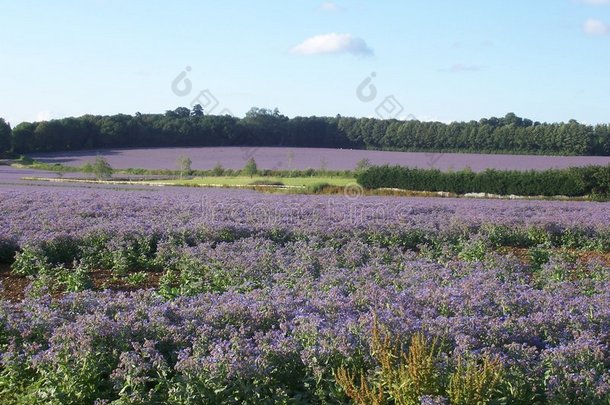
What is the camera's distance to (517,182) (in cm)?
3706

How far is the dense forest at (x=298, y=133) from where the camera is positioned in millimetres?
71000

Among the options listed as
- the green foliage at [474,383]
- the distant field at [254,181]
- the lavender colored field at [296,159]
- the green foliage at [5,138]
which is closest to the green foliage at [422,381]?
the green foliage at [474,383]

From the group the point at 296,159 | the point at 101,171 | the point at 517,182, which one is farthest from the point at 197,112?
the point at 517,182

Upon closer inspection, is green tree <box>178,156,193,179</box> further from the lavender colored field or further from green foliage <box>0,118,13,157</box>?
green foliage <box>0,118,13,157</box>

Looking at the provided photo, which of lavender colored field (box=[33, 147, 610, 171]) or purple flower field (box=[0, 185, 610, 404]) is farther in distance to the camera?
lavender colored field (box=[33, 147, 610, 171])

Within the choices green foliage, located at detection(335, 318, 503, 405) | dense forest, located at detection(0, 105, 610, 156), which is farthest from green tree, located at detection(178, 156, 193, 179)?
green foliage, located at detection(335, 318, 503, 405)

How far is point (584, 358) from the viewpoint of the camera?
498cm

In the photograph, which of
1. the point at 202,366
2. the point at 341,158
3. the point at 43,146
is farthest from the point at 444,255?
the point at 43,146

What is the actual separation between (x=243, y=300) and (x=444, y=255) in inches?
232

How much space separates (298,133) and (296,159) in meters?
22.2

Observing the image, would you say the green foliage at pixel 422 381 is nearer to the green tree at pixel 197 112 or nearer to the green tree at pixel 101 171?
the green tree at pixel 101 171

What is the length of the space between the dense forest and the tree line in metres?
34.2

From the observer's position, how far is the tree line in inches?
1422

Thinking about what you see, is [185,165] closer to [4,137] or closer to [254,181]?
[254,181]
